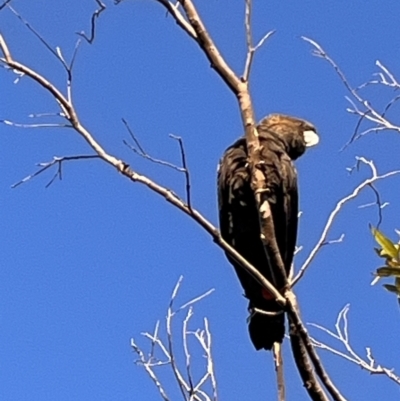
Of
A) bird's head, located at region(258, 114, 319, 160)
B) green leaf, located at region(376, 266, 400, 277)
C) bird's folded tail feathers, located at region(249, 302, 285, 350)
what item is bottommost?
green leaf, located at region(376, 266, 400, 277)

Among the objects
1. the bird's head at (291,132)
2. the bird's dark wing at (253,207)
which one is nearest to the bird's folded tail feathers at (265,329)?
the bird's dark wing at (253,207)

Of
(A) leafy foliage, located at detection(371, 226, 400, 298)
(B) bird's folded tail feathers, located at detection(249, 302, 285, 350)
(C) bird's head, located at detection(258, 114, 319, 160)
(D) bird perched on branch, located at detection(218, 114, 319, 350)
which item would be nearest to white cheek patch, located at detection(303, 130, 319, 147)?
(C) bird's head, located at detection(258, 114, 319, 160)

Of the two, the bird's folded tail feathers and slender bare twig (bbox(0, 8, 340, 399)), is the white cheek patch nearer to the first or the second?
the bird's folded tail feathers

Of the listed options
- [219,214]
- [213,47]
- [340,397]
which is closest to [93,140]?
[213,47]

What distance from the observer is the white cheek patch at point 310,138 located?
4180 millimetres

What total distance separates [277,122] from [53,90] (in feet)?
6.95

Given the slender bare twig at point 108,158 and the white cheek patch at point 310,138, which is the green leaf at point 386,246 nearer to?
the slender bare twig at point 108,158

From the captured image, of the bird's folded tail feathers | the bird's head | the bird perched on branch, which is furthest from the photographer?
the bird's head

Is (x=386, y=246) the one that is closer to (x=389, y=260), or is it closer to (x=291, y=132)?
(x=389, y=260)

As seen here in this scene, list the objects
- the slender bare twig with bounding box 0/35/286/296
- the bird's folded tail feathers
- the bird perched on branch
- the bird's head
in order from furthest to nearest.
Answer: the bird's head → the bird perched on branch → the bird's folded tail feathers → the slender bare twig with bounding box 0/35/286/296

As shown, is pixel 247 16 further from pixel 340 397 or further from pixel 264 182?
pixel 340 397

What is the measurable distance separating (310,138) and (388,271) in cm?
179

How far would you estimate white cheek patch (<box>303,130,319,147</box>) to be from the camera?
418 cm

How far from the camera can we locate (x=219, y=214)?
3631mm
